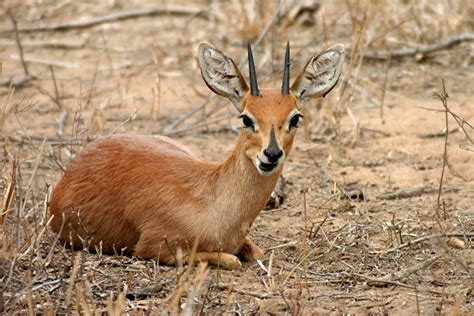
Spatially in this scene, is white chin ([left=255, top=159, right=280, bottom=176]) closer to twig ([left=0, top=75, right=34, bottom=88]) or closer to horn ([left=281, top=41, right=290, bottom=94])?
horn ([left=281, top=41, right=290, bottom=94])

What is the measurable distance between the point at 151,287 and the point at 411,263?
1.70 m

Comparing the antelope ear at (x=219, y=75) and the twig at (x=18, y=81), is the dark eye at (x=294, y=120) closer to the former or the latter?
the antelope ear at (x=219, y=75)

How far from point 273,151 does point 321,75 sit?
87 cm

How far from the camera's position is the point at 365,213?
766 centimetres

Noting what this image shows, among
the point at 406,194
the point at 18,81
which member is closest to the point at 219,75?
the point at 406,194

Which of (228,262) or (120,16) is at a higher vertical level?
(120,16)

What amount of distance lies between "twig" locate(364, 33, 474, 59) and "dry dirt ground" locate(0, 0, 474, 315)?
0.23 ft

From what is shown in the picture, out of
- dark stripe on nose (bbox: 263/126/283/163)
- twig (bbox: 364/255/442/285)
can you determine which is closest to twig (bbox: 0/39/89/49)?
dark stripe on nose (bbox: 263/126/283/163)

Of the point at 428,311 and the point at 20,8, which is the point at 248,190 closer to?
the point at 428,311

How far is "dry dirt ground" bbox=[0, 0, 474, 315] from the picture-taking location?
5934mm

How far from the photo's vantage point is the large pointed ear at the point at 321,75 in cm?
665

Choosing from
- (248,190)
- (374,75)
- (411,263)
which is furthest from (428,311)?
(374,75)

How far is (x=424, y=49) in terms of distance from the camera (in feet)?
37.5

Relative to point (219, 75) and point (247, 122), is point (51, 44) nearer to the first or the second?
point (219, 75)
